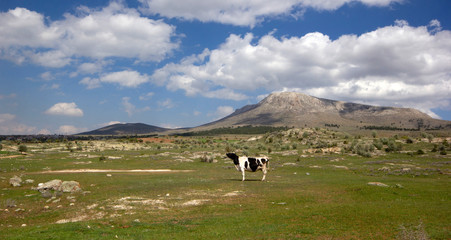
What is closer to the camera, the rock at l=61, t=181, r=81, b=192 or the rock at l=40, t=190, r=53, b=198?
the rock at l=40, t=190, r=53, b=198

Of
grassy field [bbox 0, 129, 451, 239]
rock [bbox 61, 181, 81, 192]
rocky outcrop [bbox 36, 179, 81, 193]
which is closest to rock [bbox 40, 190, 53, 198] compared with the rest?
grassy field [bbox 0, 129, 451, 239]

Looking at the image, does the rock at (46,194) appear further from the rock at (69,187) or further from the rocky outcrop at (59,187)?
the rock at (69,187)

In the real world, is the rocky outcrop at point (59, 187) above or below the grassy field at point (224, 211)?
above

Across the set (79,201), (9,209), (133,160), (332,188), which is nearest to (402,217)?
(332,188)

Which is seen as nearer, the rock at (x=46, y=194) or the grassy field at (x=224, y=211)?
the grassy field at (x=224, y=211)

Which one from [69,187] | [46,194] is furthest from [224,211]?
[69,187]

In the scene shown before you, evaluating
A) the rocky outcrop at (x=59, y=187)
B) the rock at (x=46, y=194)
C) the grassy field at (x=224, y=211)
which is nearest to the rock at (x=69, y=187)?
the rocky outcrop at (x=59, y=187)

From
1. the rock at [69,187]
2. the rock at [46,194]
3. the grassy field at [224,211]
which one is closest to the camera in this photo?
the grassy field at [224,211]

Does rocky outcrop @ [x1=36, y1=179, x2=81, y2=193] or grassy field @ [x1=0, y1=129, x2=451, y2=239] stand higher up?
rocky outcrop @ [x1=36, y1=179, x2=81, y2=193]

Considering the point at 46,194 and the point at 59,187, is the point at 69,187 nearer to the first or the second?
the point at 59,187

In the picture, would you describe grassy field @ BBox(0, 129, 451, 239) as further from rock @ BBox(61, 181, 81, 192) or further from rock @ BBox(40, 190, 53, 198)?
rock @ BBox(61, 181, 81, 192)

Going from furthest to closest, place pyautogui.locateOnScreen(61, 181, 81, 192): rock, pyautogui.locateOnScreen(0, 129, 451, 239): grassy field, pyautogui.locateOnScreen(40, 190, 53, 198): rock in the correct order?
pyautogui.locateOnScreen(61, 181, 81, 192): rock < pyautogui.locateOnScreen(40, 190, 53, 198): rock < pyautogui.locateOnScreen(0, 129, 451, 239): grassy field

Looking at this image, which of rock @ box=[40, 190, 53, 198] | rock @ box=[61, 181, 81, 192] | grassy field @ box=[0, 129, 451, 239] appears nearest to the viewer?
grassy field @ box=[0, 129, 451, 239]

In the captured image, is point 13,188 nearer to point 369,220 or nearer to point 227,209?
point 227,209
